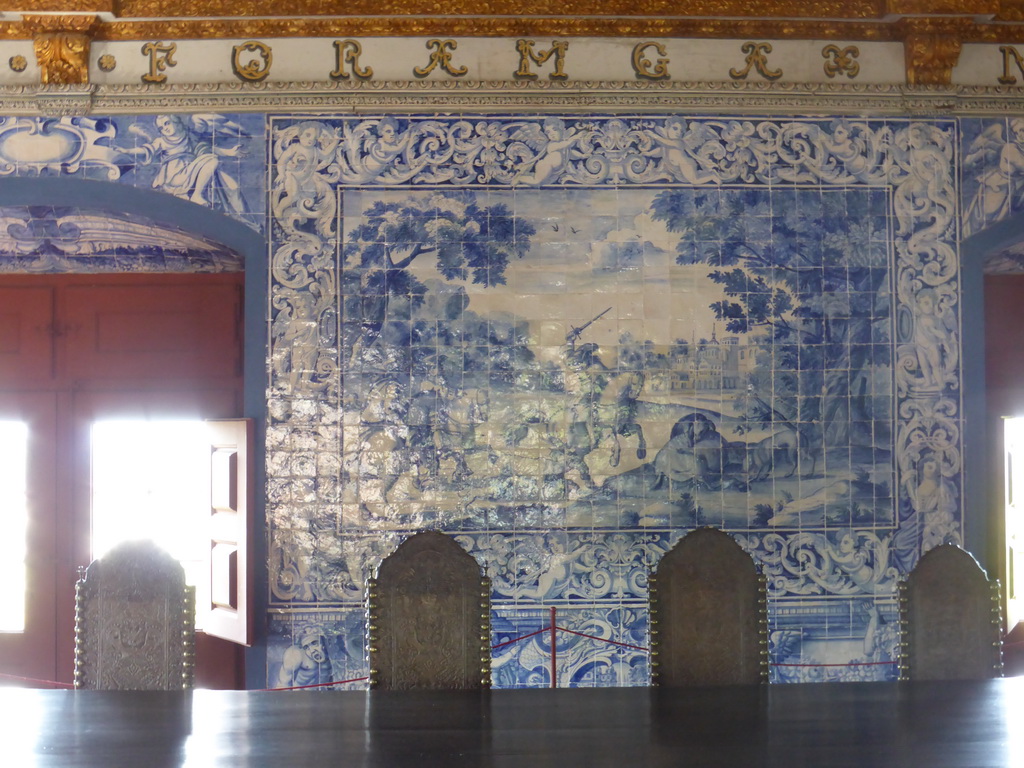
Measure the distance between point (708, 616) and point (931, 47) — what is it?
3293 millimetres

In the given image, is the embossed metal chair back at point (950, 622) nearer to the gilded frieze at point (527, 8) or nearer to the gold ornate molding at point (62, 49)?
the gilded frieze at point (527, 8)

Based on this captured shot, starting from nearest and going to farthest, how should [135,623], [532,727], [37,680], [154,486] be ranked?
[532,727], [135,623], [37,680], [154,486]

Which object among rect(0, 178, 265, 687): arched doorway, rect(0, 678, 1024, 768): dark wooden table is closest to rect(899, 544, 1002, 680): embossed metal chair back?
rect(0, 678, 1024, 768): dark wooden table

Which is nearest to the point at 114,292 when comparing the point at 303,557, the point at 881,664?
the point at 303,557

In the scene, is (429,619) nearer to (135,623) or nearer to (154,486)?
(135,623)

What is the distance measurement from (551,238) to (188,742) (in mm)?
3038

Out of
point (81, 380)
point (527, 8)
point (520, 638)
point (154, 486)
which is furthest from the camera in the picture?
point (154, 486)

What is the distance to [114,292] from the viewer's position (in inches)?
206

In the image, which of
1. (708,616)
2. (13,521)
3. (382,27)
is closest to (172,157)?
(382,27)

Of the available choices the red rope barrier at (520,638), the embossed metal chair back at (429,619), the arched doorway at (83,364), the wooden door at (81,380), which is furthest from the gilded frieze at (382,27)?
the red rope barrier at (520,638)

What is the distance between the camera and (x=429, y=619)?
10.6ft

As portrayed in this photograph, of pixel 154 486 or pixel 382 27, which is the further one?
pixel 154 486

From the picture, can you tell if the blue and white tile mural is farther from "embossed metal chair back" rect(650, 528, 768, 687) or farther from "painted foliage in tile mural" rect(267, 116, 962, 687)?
"embossed metal chair back" rect(650, 528, 768, 687)

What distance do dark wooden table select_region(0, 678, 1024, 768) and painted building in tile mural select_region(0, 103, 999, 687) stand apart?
65.4 inches
